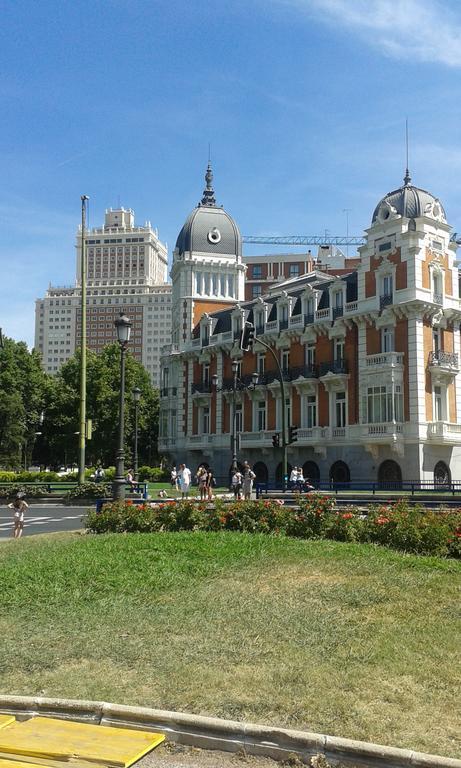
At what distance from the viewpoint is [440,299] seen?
4200cm

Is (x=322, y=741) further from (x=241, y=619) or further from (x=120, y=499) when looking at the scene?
(x=120, y=499)

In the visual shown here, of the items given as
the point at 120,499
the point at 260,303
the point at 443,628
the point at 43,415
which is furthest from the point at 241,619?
the point at 43,415

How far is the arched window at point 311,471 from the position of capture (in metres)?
46.2

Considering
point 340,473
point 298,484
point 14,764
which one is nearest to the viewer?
point 14,764

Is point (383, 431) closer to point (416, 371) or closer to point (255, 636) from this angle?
point (416, 371)

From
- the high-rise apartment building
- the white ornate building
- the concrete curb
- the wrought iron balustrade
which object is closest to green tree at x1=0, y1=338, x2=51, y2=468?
the white ornate building

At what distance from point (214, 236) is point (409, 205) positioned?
23476mm

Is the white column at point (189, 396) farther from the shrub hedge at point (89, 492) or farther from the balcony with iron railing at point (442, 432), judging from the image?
→ the balcony with iron railing at point (442, 432)

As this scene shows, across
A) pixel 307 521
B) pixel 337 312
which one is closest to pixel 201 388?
pixel 337 312

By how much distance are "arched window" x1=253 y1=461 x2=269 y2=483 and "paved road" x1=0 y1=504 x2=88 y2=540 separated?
714 inches

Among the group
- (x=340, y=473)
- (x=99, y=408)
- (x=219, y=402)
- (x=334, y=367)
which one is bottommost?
(x=340, y=473)

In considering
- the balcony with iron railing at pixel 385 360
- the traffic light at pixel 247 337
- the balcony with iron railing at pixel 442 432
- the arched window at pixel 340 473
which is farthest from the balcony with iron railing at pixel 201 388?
the traffic light at pixel 247 337

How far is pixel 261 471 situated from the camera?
170 ft

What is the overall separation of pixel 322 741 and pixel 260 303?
49.5 metres
